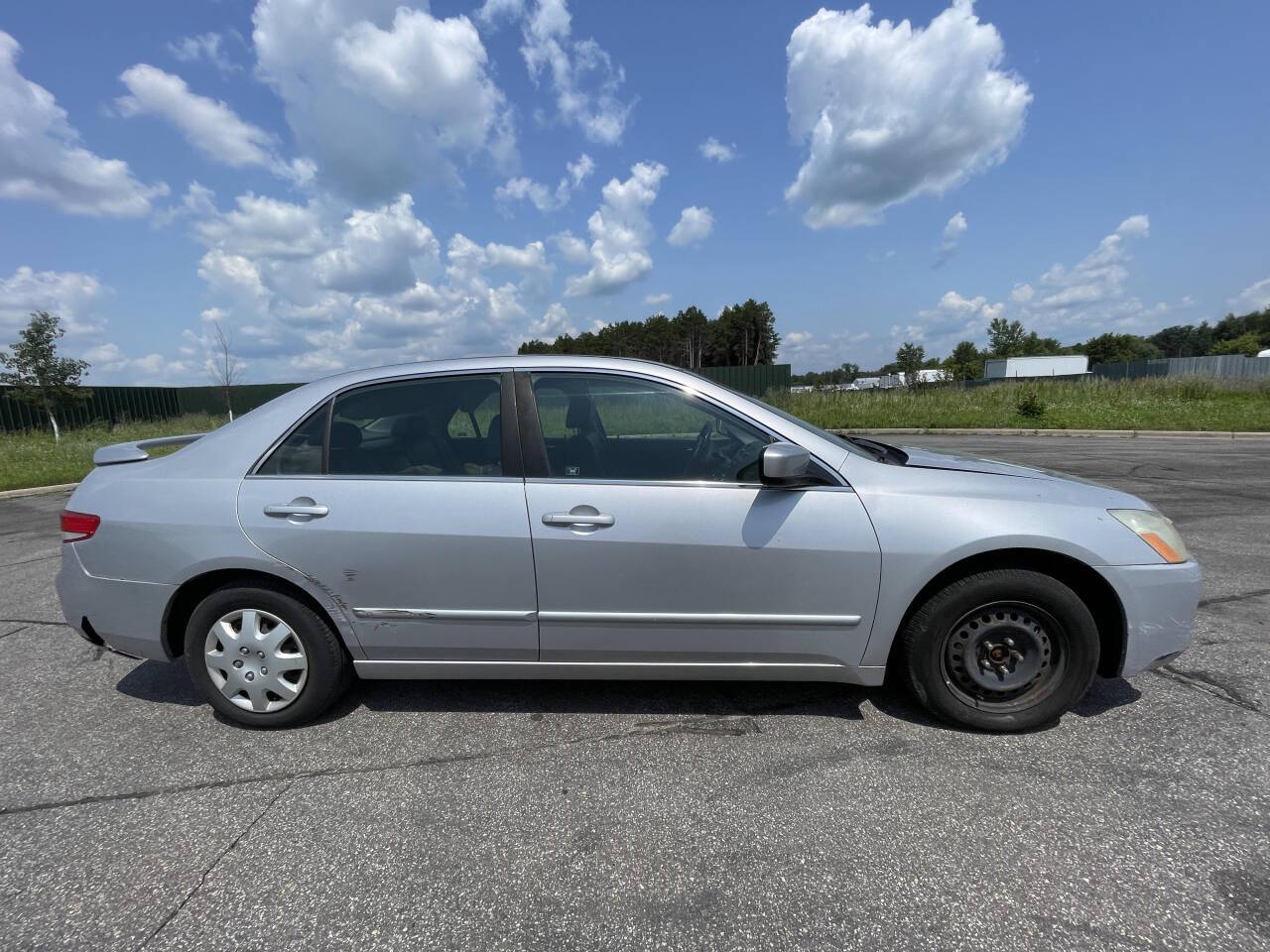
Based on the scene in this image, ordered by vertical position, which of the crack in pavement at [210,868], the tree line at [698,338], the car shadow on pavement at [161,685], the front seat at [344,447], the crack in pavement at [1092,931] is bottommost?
the crack in pavement at [1092,931]

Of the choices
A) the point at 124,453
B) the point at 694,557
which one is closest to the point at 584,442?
the point at 694,557

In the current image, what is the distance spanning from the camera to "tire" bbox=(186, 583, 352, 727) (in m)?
2.57

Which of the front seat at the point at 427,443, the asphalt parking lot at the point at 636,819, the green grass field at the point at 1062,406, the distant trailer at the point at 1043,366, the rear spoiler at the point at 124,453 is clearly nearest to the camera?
the asphalt parking lot at the point at 636,819

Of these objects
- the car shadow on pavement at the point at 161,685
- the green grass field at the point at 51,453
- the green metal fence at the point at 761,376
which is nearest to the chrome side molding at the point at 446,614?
the car shadow on pavement at the point at 161,685

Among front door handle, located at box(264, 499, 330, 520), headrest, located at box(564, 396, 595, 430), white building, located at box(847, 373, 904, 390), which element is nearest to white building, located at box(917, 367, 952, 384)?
white building, located at box(847, 373, 904, 390)

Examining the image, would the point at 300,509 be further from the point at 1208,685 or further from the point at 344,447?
the point at 1208,685

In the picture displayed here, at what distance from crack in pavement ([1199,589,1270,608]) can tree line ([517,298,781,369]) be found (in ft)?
231

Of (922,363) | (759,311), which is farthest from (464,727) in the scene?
(922,363)

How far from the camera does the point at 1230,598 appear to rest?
3965 millimetres

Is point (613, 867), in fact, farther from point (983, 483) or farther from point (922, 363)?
point (922, 363)

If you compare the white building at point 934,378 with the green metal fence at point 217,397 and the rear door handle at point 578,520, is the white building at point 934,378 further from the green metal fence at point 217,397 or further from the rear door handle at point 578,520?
the green metal fence at point 217,397

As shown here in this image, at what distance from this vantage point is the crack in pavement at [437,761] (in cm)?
225

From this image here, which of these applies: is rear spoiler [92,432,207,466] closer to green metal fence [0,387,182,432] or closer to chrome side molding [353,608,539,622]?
chrome side molding [353,608,539,622]

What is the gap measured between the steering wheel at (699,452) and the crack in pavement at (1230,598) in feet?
12.0
